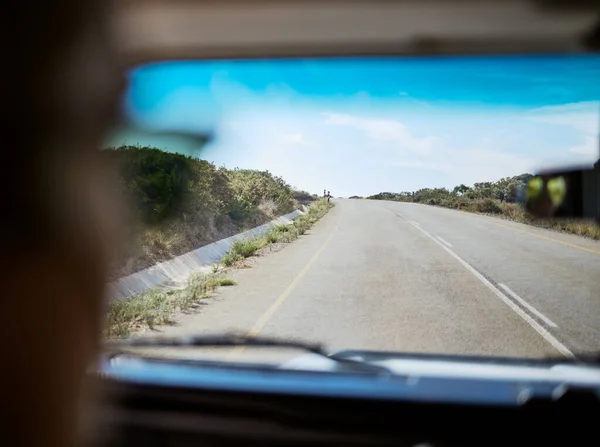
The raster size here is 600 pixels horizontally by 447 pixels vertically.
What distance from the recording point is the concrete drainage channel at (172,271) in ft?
29.9

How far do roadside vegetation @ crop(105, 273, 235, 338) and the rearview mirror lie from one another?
17.2 ft

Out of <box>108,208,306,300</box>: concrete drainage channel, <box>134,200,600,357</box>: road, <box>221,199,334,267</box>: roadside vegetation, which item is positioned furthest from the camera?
<box>221,199,334,267</box>: roadside vegetation

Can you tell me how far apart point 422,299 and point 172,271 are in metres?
4.83

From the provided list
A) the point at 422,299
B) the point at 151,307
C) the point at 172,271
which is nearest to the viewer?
the point at 151,307

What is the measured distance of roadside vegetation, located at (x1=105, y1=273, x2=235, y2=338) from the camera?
7303 millimetres

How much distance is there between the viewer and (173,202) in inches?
515

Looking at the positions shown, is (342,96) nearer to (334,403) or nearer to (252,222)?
(334,403)

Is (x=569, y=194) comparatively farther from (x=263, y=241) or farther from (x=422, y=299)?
(x=263, y=241)

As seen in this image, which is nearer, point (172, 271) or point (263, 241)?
point (172, 271)

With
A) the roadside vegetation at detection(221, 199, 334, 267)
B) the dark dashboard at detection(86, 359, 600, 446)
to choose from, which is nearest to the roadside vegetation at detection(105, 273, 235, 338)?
the roadside vegetation at detection(221, 199, 334, 267)

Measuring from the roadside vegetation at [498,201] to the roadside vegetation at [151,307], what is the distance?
162 inches

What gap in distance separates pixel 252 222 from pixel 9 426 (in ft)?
60.1

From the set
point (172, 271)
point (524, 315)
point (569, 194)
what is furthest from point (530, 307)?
point (569, 194)

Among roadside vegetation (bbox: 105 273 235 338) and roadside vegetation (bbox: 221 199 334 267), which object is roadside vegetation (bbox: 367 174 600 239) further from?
roadside vegetation (bbox: 221 199 334 267)
